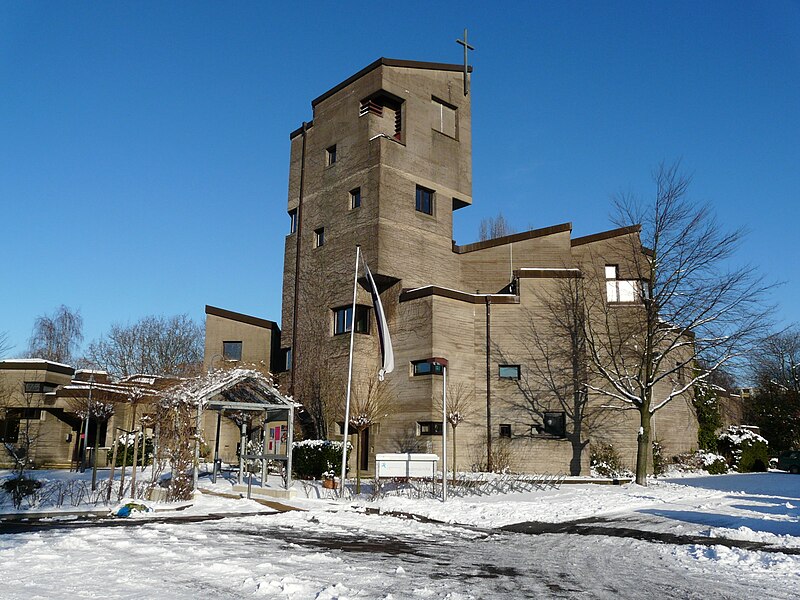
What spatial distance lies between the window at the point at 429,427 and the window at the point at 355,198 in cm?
1198

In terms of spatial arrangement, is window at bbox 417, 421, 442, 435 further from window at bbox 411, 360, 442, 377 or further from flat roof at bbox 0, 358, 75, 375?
flat roof at bbox 0, 358, 75, 375

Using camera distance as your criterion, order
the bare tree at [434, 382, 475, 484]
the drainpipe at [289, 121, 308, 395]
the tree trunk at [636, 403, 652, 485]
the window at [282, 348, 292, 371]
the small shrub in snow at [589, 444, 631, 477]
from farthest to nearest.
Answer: the window at [282, 348, 292, 371], the drainpipe at [289, 121, 308, 395], the bare tree at [434, 382, 475, 484], the small shrub in snow at [589, 444, 631, 477], the tree trunk at [636, 403, 652, 485]

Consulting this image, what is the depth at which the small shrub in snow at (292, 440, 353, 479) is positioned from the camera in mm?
26750

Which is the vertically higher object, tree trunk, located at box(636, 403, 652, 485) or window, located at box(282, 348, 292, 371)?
window, located at box(282, 348, 292, 371)

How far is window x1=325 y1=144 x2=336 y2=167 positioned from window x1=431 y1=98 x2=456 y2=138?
225 inches

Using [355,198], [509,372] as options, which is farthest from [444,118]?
[509,372]

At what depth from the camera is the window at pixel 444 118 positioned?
123ft

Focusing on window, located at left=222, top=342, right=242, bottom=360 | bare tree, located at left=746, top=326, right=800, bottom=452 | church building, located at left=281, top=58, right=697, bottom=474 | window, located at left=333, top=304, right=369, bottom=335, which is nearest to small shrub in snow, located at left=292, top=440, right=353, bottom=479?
church building, located at left=281, top=58, right=697, bottom=474

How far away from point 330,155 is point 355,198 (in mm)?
3884

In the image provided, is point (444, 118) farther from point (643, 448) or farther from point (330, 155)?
point (643, 448)

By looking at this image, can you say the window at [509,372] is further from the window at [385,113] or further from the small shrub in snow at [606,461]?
the window at [385,113]

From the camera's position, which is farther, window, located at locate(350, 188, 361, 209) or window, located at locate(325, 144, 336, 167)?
window, located at locate(325, 144, 336, 167)

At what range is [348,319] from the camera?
112ft

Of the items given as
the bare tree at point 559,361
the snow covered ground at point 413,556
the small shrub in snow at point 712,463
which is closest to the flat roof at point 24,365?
the snow covered ground at point 413,556
